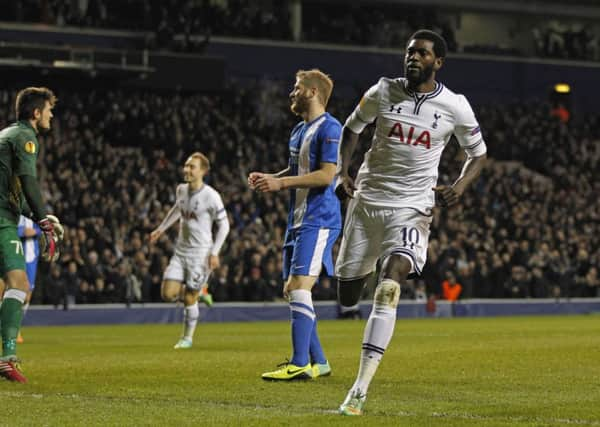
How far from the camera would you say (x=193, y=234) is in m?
16.6

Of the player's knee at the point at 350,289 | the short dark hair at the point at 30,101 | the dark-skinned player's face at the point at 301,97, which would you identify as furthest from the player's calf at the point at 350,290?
the short dark hair at the point at 30,101

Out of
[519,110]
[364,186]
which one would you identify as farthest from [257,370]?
[519,110]

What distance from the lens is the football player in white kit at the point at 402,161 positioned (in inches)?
329

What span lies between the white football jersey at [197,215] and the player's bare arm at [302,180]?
6280 millimetres

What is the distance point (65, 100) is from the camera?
35406 mm

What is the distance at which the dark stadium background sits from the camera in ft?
92.5

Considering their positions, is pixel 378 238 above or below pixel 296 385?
above

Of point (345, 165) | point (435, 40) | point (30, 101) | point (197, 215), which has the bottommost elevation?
point (197, 215)

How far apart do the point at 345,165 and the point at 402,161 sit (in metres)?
0.41

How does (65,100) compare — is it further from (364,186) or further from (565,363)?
(364,186)

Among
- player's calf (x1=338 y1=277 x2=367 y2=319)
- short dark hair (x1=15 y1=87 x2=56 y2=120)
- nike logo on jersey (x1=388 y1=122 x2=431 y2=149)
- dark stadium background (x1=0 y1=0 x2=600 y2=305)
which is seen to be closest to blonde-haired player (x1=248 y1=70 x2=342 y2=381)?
player's calf (x1=338 y1=277 x2=367 y2=319)

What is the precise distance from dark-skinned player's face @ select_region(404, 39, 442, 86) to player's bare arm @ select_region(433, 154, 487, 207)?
0.71 meters

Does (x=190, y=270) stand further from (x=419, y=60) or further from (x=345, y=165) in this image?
(x=419, y=60)

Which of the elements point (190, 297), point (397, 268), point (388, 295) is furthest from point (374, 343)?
point (190, 297)
